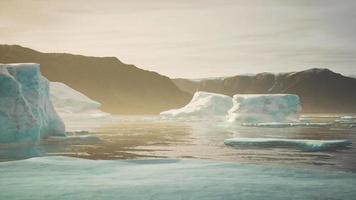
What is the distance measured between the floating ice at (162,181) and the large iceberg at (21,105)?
23.6 feet

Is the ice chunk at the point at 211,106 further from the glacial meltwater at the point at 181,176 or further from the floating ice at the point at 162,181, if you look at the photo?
the floating ice at the point at 162,181

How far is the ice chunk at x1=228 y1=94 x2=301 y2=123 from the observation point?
45562 mm

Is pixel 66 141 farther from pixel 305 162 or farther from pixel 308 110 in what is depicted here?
pixel 308 110

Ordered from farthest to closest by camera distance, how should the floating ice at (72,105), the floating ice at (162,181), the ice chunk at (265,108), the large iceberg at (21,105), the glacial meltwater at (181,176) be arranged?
the floating ice at (72,105) < the ice chunk at (265,108) < the large iceberg at (21,105) < the glacial meltwater at (181,176) < the floating ice at (162,181)

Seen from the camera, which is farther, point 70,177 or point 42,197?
point 70,177

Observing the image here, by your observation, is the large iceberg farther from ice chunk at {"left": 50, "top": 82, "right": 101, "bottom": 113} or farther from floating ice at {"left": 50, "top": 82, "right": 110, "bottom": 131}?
ice chunk at {"left": 50, "top": 82, "right": 101, "bottom": 113}

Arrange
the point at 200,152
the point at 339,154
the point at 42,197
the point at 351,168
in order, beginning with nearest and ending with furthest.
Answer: the point at 42,197 → the point at 351,168 → the point at 339,154 → the point at 200,152

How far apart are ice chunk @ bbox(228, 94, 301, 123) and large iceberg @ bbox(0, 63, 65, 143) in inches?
1012

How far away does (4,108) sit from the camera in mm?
20516

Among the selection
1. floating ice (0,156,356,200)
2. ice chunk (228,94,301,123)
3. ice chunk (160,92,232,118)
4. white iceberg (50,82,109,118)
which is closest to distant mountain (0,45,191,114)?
white iceberg (50,82,109,118)

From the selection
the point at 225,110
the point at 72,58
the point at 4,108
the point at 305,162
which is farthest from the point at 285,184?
the point at 72,58

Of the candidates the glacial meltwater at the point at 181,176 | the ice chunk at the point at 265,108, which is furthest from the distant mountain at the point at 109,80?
the glacial meltwater at the point at 181,176

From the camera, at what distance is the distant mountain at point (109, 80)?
15212 cm

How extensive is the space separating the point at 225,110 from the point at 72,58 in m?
109
